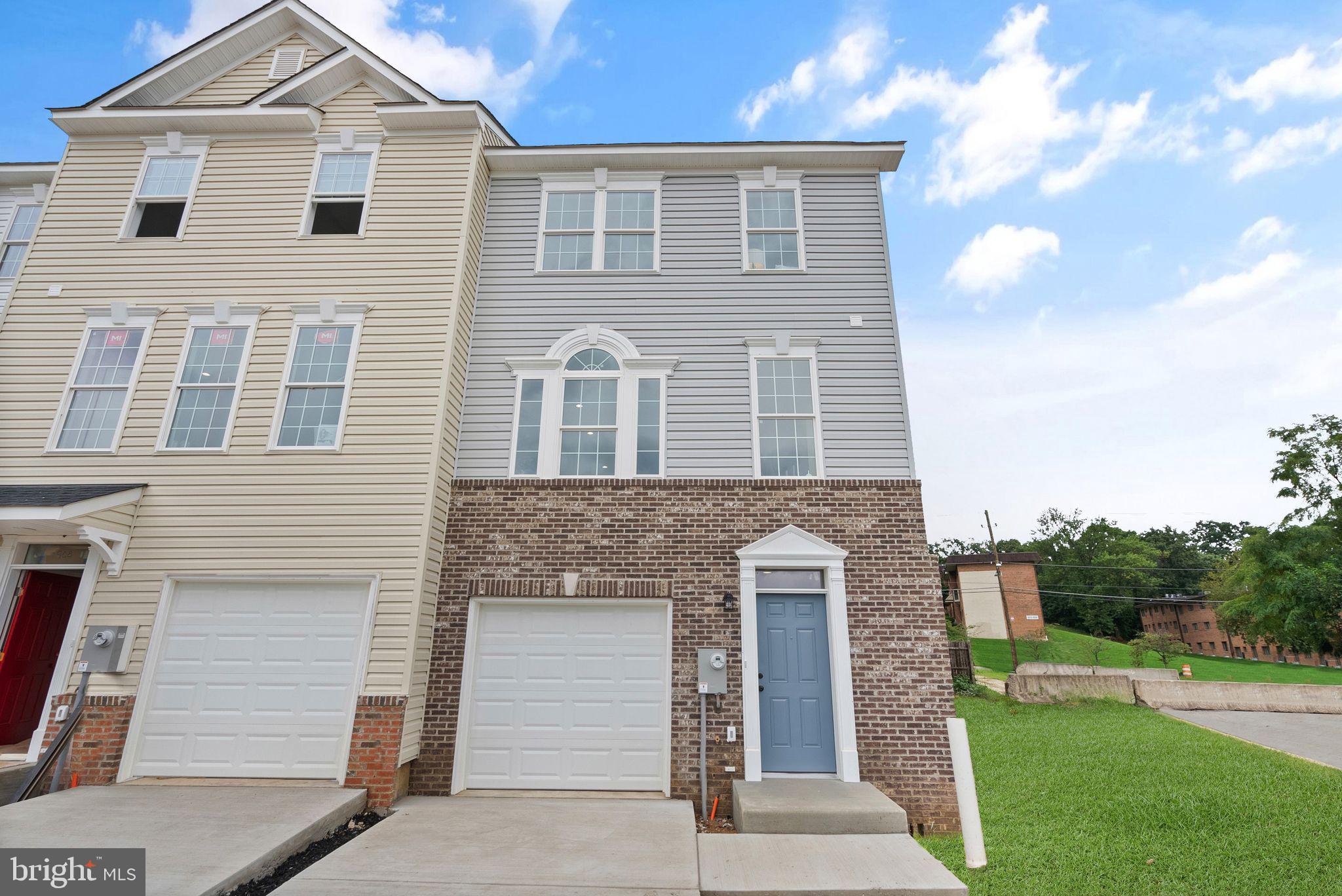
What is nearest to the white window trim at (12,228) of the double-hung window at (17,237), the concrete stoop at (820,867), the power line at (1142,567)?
the double-hung window at (17,237)

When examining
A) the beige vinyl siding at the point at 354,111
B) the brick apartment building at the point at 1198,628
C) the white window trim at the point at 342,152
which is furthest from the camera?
the brick apartment building at the point at 1198,628

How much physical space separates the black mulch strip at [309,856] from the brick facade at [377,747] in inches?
9.6

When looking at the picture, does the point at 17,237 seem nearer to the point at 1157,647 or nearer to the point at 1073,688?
the point at 1073,688

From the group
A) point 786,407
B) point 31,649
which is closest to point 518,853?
point 786,407

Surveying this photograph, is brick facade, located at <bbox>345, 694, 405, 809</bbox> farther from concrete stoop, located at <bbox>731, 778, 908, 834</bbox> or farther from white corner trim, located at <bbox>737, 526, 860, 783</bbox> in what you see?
white corner trim, located at <bbox>737, 526, 860, 783</bbox>

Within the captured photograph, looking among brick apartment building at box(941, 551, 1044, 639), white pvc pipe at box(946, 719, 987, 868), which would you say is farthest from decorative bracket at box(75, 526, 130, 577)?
brick apartment building at box(941, 551, 1044, 639)

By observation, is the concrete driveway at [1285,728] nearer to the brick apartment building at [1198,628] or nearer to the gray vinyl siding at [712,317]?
the gray vinyl siding at [712,317]

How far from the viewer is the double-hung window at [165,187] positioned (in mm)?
8523

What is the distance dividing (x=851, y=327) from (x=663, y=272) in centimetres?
277

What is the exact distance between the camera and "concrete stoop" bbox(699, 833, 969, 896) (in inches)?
164

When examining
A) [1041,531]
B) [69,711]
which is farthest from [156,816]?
[1041,531]

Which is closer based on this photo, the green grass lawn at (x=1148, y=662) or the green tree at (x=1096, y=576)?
the green grass lawn at (x=1148, y=662)

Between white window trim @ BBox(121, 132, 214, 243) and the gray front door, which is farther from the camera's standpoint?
white window trim @ BBox(121, 132, 214, 243)

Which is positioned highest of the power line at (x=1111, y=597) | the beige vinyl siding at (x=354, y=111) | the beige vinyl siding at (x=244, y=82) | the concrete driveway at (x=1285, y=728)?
the beige vinyl siding at (x=244, y=82)
